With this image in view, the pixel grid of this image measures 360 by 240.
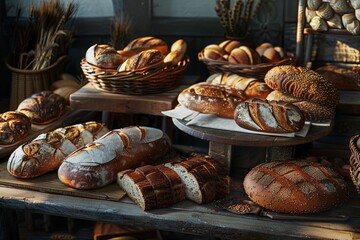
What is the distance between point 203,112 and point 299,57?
0.88 m

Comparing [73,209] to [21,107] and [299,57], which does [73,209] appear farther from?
[299,57]

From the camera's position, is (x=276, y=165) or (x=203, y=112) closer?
(x=276, y=165)

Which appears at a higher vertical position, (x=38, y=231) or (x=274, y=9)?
(x=274, y=9)

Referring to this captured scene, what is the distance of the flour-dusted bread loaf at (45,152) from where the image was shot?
2.65 meters

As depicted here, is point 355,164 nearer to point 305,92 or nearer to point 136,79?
point 305,92

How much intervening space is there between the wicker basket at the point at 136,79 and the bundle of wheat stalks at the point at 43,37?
641 mm

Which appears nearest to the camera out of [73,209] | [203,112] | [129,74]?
[73,209]

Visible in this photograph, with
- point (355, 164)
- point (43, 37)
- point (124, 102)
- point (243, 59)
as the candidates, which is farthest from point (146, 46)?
point (355, 164)

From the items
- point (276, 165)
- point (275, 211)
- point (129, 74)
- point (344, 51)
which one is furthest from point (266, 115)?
point (344, 51)

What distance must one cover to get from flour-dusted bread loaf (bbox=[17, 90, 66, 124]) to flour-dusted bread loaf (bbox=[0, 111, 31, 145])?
165 mm

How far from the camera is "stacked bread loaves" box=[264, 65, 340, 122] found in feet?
8.88

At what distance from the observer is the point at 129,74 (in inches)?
120

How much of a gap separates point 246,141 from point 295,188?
0.30 m

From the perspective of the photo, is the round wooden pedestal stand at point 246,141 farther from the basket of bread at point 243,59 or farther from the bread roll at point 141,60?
the basket of bread at point 243,59
